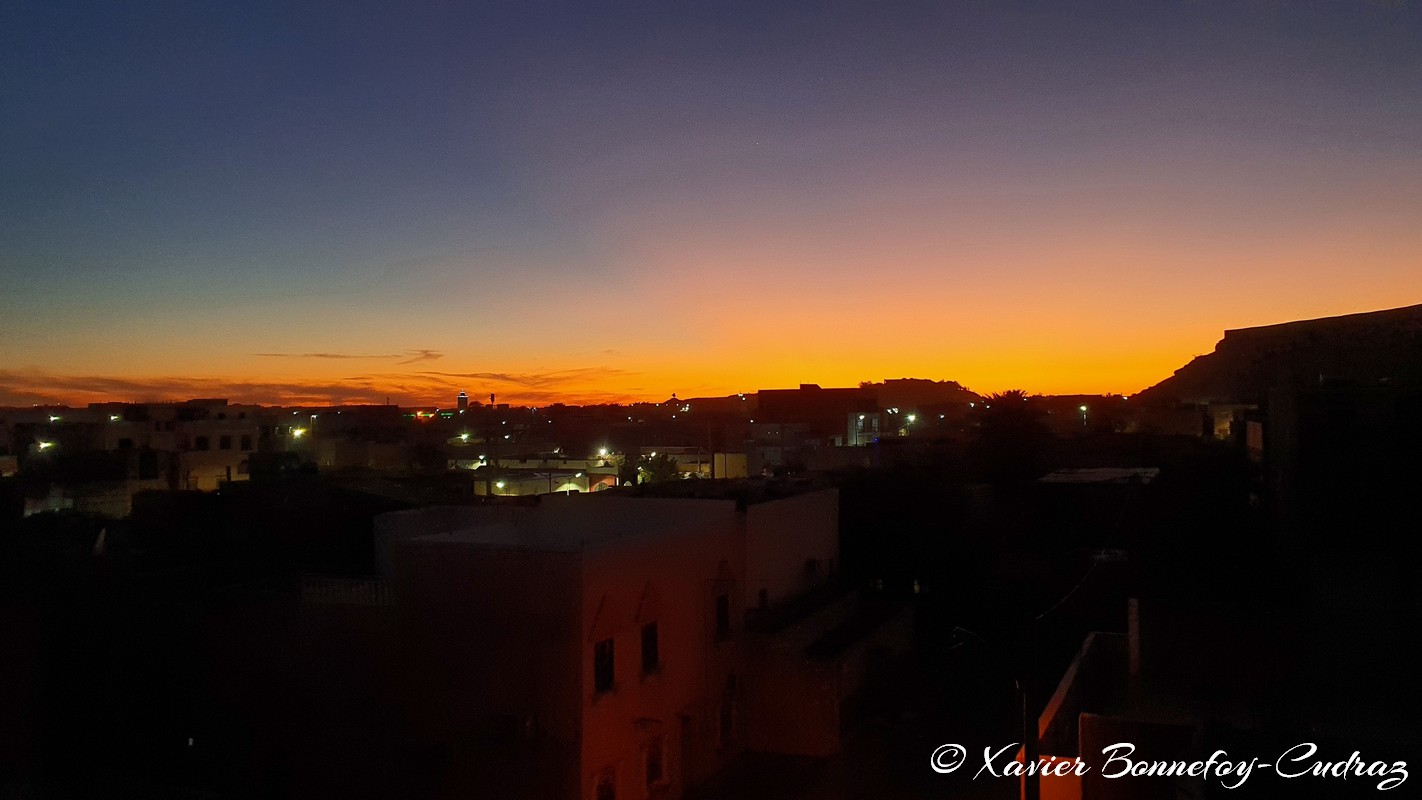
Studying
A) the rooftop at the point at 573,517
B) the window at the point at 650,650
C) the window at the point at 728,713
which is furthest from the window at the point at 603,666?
the window at the point at 728,713

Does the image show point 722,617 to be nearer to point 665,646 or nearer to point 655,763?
point 665,646

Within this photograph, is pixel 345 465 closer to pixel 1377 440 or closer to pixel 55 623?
pixel 55 623

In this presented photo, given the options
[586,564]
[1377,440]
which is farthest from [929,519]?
[586,564]

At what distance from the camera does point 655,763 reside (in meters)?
11.7

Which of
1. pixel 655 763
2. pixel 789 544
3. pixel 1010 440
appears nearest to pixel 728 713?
pixel 655 763

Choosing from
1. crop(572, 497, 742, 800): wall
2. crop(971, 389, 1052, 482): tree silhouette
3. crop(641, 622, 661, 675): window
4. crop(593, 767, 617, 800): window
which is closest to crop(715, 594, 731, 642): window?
crop(572, 497, 742, 800): wall

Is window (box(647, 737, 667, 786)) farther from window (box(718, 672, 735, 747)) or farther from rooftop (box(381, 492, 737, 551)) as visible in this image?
A: rooftop (box(381, 492, 737, 551))

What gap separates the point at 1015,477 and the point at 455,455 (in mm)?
22149

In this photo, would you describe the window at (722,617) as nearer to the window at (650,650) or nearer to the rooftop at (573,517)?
the rooftop at (573,517)

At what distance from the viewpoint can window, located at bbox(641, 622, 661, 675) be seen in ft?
37.7

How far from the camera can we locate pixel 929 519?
22672 millimetres

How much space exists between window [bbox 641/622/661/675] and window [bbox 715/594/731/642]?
5.73 ft

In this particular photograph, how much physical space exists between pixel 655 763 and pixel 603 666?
1924 mm

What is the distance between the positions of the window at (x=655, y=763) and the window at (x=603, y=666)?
1.41m
